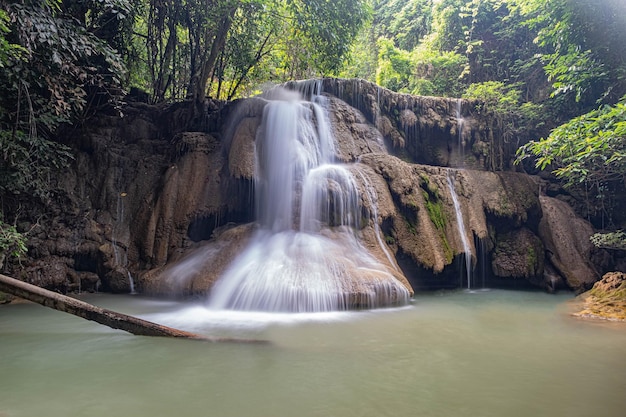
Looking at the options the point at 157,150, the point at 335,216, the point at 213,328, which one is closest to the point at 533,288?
the point at 335,216

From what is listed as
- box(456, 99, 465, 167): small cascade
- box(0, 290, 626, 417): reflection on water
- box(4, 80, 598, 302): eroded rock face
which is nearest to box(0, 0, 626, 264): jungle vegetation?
box(4, 80, 598, 302): eroded rock face

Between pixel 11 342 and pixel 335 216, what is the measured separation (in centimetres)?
586

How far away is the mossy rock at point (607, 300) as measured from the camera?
6709 mm

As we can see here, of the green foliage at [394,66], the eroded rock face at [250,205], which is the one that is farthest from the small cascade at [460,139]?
the green foliage at [394,66]

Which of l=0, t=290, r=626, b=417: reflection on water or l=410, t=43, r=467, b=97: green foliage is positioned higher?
l=410, t=43, r=467, b=97: green foliage

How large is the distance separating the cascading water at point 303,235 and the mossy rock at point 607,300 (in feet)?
10.8

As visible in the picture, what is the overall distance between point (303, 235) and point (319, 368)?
14.8 feet

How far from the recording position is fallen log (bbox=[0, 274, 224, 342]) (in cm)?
382

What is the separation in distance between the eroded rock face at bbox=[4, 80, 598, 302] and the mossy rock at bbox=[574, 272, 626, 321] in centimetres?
223

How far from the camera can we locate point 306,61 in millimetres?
13711

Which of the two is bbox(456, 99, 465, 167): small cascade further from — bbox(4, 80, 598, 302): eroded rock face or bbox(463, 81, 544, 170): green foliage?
bbox(463, 81, 544, 170): green foliage

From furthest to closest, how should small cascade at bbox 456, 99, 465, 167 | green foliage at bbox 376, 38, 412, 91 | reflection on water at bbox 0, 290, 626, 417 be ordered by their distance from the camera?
green foliage at bbox 376, 38, 412, 91 < small cascade at bbox 456, 99, 465, 167 < reflection on water at bbox 0, 290, 626, 417

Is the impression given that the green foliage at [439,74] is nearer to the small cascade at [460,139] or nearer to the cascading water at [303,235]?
the small cascade at [460,139]

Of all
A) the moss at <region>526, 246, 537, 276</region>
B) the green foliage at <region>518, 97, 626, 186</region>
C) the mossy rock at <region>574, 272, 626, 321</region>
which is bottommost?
the mossy rock at <region>574, 272, 626, 321</region>
